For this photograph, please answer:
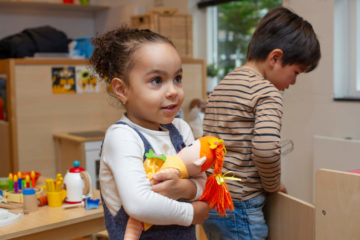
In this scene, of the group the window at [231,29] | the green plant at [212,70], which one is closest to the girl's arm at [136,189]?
the window at [231,29]

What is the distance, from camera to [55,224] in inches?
53.6

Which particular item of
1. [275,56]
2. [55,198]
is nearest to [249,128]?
[275,56]

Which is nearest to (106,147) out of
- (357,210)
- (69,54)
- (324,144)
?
(357,210)

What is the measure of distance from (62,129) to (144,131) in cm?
227

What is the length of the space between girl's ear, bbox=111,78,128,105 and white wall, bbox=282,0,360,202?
5.23ft

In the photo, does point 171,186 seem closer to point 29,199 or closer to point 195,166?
point 195,166

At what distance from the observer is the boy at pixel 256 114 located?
4.00 ft

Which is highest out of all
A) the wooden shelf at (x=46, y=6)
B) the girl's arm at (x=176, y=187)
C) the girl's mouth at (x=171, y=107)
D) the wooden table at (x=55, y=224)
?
the wooden shelf at (x=46, y=6)

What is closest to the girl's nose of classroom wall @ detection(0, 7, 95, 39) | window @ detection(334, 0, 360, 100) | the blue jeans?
the blue jeans

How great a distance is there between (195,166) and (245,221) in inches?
16.4

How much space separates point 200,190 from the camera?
1.02 m

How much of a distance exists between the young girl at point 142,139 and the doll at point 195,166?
0.02 meters

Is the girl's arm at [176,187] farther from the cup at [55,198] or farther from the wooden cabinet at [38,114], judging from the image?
the wooden cabinet at [38,114]

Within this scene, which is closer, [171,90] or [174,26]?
[171,90]
